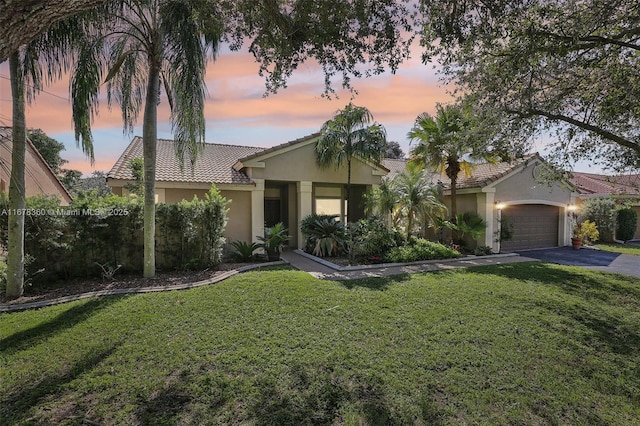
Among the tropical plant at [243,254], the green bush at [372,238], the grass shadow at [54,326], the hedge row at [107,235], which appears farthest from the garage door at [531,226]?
the grass shadow at [54,326]

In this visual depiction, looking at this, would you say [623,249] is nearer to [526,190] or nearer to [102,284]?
[526,190]

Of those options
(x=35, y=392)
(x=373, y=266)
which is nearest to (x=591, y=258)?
(x=373, y=266)

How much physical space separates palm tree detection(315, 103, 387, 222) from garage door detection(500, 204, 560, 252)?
828 centimetres

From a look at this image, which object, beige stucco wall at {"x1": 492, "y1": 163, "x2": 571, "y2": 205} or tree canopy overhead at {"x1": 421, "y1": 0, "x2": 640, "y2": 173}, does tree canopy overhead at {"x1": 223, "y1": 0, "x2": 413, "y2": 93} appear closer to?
tree canopy overhead at {"x1": 421, "y1": 0, "x2": 640, "y2": 173}

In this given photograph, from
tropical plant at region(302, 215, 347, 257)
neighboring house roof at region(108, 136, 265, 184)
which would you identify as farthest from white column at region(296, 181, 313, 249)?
neighboring house roof at region(108, 136, 265, 184)

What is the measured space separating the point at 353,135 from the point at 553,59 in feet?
25.9

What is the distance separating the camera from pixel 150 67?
811cm

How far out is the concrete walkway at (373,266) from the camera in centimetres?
990

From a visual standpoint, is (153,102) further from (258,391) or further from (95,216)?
(258,391)

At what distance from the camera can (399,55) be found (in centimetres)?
657

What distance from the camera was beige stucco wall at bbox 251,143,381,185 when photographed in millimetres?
13997

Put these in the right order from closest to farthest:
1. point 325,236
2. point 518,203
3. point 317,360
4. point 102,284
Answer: point 317,360
point 102,284
point 325,236
point 518,203

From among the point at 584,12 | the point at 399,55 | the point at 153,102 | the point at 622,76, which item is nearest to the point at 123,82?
the point at 153,102

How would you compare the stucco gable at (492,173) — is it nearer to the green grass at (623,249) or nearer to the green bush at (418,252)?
the green bush at (418,252)
